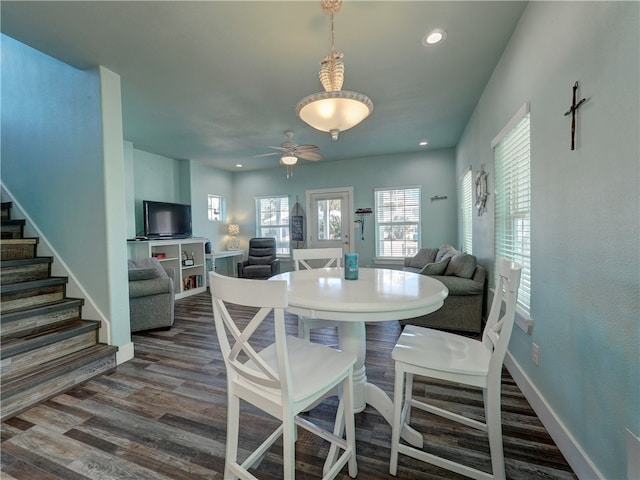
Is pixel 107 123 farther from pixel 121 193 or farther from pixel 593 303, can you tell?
pixel 593 303

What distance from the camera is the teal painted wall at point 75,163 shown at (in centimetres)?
249

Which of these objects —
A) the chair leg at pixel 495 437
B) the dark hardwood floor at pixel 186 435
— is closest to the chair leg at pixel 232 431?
the dark hardwood floor at pixel 186 435

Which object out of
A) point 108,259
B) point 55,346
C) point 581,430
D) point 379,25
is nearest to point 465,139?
Answer: point 379,25

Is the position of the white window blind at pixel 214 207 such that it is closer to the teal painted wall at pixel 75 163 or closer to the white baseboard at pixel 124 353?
the teal painted wall at pixel 75 163

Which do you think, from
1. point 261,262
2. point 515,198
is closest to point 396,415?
point 515,198

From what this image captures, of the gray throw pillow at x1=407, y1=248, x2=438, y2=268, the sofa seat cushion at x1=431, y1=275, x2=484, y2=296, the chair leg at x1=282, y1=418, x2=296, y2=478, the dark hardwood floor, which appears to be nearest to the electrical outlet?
the dark hardwood floor

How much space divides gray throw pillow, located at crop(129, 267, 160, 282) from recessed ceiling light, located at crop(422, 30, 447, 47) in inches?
141

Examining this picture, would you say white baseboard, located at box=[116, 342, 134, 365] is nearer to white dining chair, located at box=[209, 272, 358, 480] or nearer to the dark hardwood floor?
the dark hardwood floor

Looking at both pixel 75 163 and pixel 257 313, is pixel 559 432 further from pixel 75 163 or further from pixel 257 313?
pixel 75 163

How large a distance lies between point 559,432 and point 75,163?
160 inches

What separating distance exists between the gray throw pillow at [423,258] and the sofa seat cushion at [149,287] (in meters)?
3.88

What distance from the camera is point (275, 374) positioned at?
110 centimetres

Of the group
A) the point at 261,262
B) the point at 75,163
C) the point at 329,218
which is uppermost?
the point at 75,163

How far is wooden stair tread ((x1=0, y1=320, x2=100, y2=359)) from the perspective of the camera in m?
2.06
